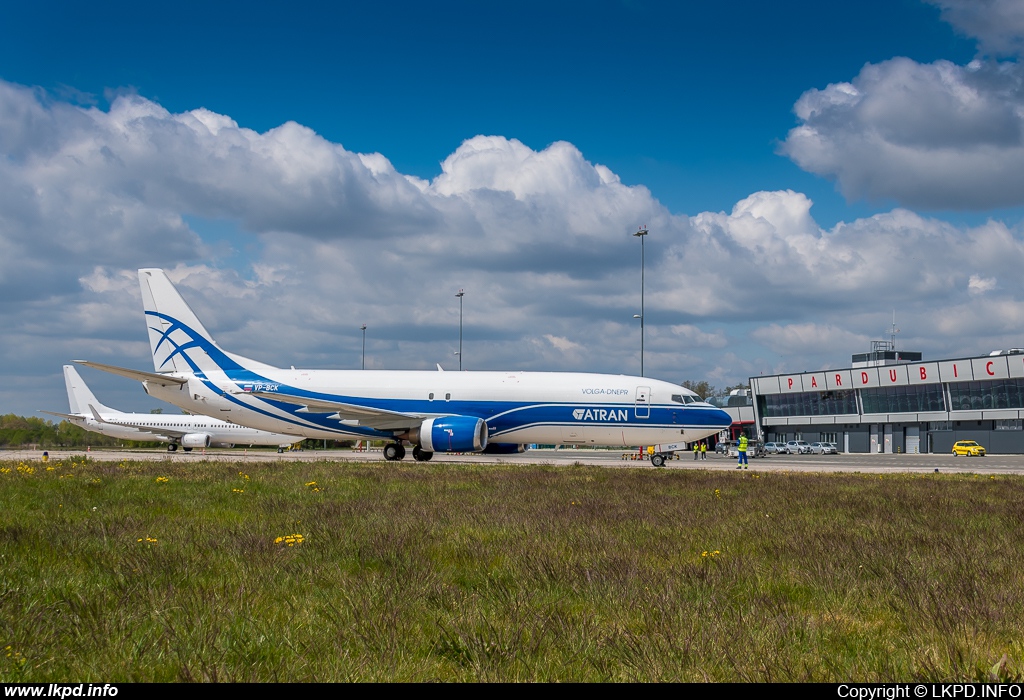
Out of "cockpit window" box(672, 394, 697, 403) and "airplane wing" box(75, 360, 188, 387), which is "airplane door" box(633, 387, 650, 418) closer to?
"cockpit window" box(672, 394, 697, 403)

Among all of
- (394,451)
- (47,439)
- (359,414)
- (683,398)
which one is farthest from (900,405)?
(47,439)

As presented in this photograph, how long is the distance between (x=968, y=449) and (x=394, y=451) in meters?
57.4

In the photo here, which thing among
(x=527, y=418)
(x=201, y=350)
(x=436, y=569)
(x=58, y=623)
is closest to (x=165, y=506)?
(x=436, y=569)

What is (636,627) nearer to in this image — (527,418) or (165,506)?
(165,506)

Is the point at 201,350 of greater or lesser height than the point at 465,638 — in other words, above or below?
above

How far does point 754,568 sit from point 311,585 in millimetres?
3855

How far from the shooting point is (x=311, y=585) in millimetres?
6227

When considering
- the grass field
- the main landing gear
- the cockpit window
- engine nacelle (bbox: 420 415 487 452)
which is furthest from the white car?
the grass field

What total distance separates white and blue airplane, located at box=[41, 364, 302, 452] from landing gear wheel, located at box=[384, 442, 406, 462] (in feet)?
96.4

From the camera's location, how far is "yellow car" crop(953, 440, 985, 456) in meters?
68.6

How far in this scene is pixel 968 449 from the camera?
6981 centimetres

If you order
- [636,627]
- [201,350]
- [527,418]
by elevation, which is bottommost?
[636,627]

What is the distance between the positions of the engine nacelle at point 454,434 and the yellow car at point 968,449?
179 ft
